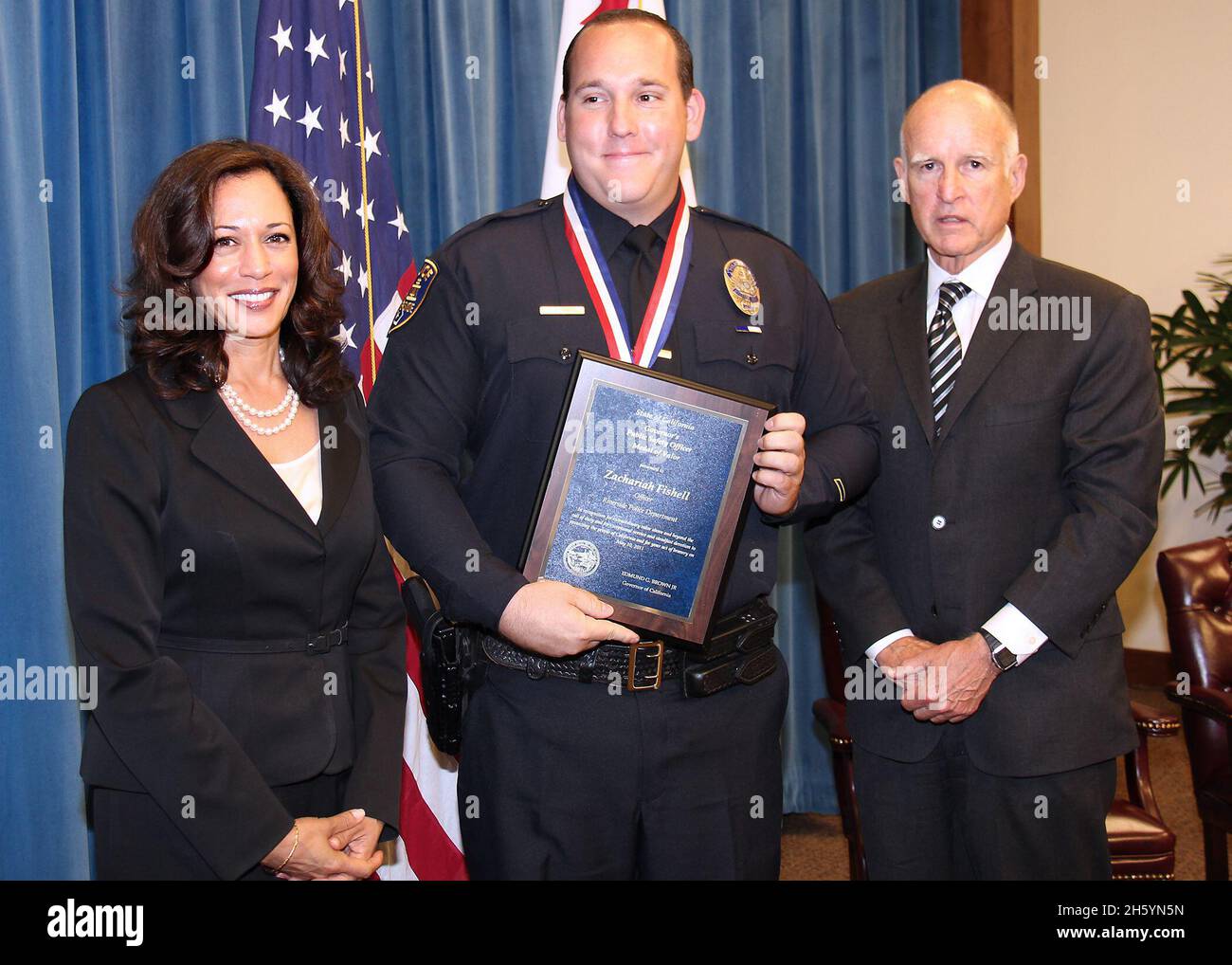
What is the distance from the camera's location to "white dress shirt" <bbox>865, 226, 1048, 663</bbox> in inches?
88.6

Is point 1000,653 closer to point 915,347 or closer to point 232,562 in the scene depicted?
point 915,347

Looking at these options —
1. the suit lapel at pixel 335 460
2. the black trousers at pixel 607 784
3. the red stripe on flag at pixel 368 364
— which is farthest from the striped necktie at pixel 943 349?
the red stripe on flag at pixel 368 364

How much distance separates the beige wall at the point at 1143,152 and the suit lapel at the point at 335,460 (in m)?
4.90

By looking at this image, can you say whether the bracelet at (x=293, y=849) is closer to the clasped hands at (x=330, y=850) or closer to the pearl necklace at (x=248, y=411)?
the clasped hands at (x=330, y=850)

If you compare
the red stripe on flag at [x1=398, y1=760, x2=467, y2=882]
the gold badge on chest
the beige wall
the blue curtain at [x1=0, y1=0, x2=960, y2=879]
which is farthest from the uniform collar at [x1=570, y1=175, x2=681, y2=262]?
the beige wall

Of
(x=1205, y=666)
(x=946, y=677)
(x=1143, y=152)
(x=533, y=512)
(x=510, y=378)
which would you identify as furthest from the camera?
(x=1143, y=152)

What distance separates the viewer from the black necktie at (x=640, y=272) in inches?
86.0

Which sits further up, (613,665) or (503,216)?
(503,216)

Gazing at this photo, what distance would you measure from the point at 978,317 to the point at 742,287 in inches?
21.0

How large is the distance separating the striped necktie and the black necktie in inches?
24.9

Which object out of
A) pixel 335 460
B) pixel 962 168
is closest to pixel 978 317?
pixel 962 168

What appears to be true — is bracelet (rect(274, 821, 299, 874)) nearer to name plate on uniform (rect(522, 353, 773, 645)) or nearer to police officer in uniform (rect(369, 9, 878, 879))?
police officer in uniform (rect(369, 9, 878, 879))

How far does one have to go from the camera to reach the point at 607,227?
222 centimetres
